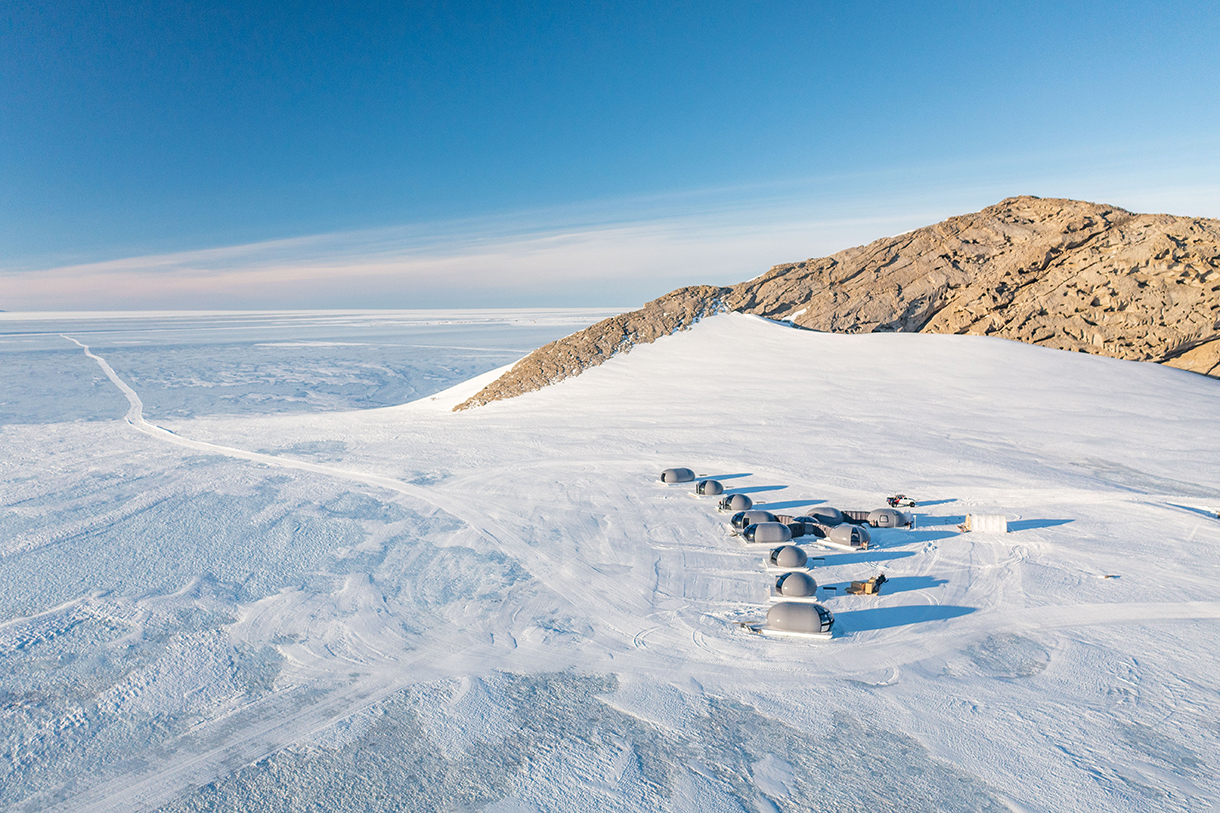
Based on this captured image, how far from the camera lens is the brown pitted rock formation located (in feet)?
70.5

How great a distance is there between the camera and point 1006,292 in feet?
77.9

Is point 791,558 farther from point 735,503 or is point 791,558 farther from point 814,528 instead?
point 735,503

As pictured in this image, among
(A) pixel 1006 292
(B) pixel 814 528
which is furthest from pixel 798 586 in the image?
(A) pixel 1006 292

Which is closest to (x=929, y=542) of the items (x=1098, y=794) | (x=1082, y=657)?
(x=1082, y=657)

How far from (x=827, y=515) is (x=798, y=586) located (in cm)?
273

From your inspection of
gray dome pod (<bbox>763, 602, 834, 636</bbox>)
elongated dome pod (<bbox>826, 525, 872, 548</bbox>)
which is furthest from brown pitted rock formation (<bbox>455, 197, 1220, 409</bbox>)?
gray dome pod (<bbox>763, 602, 834, 636</bbox>)

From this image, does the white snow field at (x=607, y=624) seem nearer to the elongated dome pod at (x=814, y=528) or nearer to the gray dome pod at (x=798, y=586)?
the gray dome pod at (x=798, y=586)

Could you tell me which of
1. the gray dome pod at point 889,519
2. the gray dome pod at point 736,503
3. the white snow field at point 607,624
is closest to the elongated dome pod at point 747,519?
the white snow field at point 607,624

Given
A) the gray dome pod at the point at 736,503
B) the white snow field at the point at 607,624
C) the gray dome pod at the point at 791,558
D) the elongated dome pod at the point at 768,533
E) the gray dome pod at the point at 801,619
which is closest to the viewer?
the white snow field at the point at 607,624

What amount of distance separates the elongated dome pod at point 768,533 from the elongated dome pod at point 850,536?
68 cm

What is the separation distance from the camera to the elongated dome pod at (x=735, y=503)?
11.0 meters

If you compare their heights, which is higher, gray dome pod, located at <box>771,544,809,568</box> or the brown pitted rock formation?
the brown pitted rock formation

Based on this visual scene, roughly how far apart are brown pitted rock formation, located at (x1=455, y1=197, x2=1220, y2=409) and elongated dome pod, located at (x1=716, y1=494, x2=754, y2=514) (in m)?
12.6

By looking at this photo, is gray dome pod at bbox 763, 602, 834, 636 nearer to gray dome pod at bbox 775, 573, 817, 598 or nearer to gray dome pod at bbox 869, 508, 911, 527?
gray dome pod at bbox 775, 573, 817, 598
